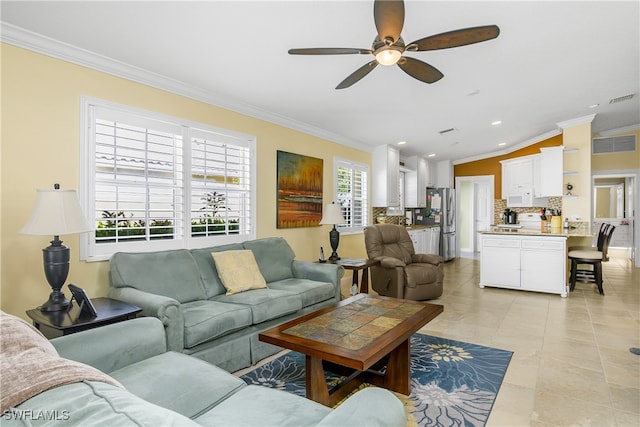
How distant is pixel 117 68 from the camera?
289 cm

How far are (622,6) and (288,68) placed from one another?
2.60 m

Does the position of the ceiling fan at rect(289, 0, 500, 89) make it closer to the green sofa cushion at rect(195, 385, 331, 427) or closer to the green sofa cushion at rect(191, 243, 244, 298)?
the green sofa cushion at rect(195, 385, 331, 427)

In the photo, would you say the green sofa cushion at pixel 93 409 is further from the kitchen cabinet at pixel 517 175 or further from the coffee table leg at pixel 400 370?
the kitchen cabinet at pixel 517 175

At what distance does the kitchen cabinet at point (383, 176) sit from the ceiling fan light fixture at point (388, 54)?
14.6 feet

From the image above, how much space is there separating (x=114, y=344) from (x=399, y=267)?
3.59m

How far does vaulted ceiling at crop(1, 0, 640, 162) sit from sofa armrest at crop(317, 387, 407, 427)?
Answer: 7.33ft

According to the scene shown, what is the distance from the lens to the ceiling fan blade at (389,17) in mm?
1795

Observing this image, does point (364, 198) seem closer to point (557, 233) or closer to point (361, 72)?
point (557, 233)

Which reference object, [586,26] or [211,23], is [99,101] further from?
[586,26]

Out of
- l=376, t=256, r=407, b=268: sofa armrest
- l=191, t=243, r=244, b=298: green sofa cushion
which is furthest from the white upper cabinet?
l=191, t=243, r=244, b=298: green sofa cushion

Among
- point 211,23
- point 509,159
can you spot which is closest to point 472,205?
point 509,159

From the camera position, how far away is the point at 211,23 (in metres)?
2.38

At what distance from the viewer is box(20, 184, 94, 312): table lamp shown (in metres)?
2.16

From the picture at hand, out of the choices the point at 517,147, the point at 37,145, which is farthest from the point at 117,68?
the point at 517,147
